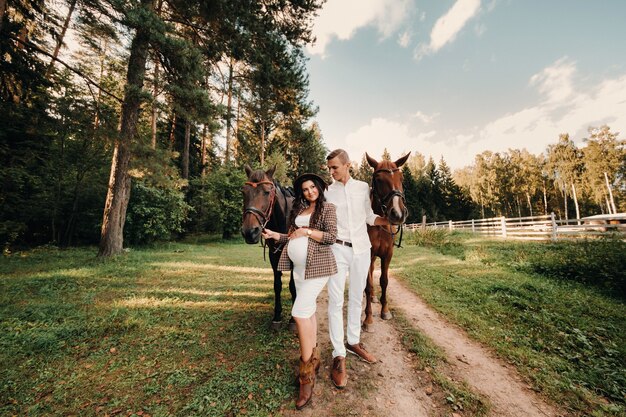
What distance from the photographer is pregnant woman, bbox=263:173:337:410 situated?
2473mm

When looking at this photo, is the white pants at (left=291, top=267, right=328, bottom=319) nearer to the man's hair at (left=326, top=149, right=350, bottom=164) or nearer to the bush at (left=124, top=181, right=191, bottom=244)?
the man's hair at (left=326, top=149, right=350, bottom=164)

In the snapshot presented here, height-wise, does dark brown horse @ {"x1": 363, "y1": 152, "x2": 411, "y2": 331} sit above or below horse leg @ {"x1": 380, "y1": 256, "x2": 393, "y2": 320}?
above

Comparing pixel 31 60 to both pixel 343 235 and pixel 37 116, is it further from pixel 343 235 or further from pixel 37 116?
pixel 343 235

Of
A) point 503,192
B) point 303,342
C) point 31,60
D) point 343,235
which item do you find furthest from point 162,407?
point 503,192

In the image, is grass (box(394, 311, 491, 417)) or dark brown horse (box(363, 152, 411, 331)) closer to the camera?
grass (box(394, 311, 491, 417))

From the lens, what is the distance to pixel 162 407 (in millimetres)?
2461

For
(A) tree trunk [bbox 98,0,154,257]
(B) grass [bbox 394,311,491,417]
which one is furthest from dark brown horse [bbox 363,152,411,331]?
(A) tree trunk [bbox 98,0,154,257]

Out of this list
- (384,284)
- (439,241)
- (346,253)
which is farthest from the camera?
(439,241)

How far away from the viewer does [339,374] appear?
2.81 metres

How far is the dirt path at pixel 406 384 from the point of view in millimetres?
2482

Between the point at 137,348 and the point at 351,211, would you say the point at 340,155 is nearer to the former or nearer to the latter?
the point at 351,211

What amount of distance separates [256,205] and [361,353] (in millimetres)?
2572

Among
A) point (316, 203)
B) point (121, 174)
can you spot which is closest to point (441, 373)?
point (316, 203)

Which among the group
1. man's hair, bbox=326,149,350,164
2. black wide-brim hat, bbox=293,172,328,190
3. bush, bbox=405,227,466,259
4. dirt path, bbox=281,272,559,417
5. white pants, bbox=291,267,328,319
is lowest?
dirt path, bbox=281,272,559,417
